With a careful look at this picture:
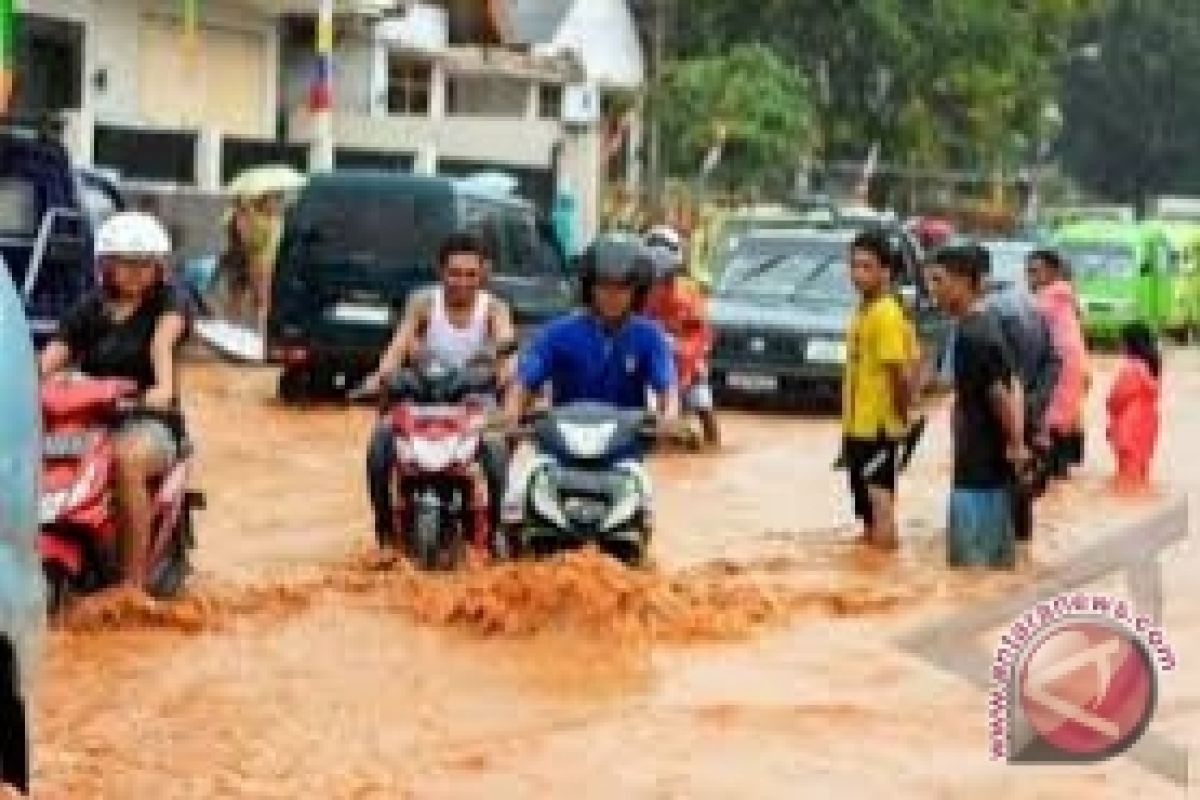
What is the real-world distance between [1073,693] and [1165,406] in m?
19.0

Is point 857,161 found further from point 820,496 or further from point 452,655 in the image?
point 452,655

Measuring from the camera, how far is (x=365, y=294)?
769 inches

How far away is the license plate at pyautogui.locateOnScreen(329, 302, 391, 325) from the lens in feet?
64.0

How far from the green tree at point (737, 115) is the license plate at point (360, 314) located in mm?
22811

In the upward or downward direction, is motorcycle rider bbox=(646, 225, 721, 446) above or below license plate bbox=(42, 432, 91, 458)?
below

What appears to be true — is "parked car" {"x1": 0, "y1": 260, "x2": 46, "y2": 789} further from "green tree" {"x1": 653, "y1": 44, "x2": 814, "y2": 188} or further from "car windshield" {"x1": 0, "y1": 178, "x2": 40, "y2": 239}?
"green tree" {"x1": 653, "y1": 44, "x2": 814, "y2": 188}

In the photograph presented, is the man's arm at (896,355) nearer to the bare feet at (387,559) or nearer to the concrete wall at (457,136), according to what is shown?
the bare feet at (387,559)

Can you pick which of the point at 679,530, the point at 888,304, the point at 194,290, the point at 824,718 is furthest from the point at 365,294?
the point at 824,718

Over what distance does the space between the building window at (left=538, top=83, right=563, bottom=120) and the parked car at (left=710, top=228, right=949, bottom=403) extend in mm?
23367

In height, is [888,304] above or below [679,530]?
above

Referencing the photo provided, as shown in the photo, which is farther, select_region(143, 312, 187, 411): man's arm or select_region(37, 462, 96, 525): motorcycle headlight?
select_region(143, 312, 187, 411): man's arm

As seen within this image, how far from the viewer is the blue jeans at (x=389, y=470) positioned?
10578 millimetres

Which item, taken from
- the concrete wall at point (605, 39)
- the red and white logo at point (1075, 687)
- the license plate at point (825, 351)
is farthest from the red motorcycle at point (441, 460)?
Result: the concrete wall at point (605, 39)

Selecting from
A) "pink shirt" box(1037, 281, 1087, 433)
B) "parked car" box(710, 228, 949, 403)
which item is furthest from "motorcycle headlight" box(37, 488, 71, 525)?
"parked car" box(710, 228, 949, 403)
